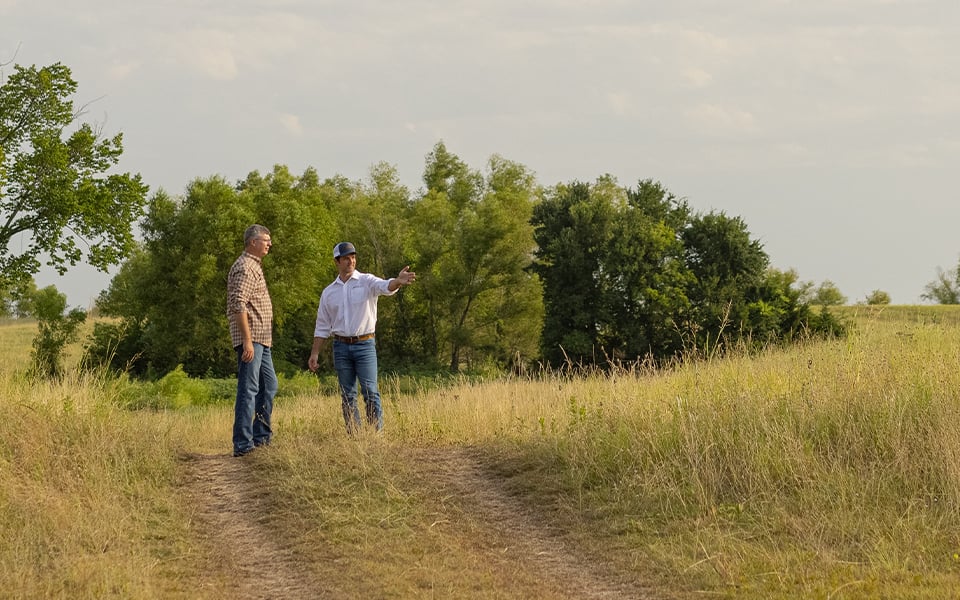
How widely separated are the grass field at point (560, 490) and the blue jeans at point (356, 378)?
32 cm

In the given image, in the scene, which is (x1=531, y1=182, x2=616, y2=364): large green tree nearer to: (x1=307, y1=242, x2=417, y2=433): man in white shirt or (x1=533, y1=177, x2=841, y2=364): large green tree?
(x1=533, y1=177, x2=841, y2=364): large green tree

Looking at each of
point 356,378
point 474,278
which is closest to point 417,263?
point 474,278

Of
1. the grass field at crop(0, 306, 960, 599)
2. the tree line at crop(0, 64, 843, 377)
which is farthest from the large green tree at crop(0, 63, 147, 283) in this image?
the grass field at crop(0, 306, 960, 599)

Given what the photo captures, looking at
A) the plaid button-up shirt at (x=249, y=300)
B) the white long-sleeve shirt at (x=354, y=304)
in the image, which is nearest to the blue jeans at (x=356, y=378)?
the white long-sleeve shirt at (x=354, y=304)

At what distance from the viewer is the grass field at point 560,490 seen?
7.31m

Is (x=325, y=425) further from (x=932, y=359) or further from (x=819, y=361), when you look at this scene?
(x=932, y=359)

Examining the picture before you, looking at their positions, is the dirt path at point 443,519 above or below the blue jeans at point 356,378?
below

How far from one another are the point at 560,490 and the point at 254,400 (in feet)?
12.1

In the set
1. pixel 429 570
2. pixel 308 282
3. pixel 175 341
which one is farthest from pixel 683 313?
pixel 429 570

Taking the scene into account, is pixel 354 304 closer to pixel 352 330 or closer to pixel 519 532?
pixel 352 330

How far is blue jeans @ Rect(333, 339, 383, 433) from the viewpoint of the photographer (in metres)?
11.0

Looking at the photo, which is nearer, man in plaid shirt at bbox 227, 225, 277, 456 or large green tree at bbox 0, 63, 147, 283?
man in plaid shirt at bbox 227, 225, 277, 456

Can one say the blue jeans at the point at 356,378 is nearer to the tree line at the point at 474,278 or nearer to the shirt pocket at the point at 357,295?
the shirt pocket at the point at 357,295

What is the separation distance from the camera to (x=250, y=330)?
10539 millimetres
